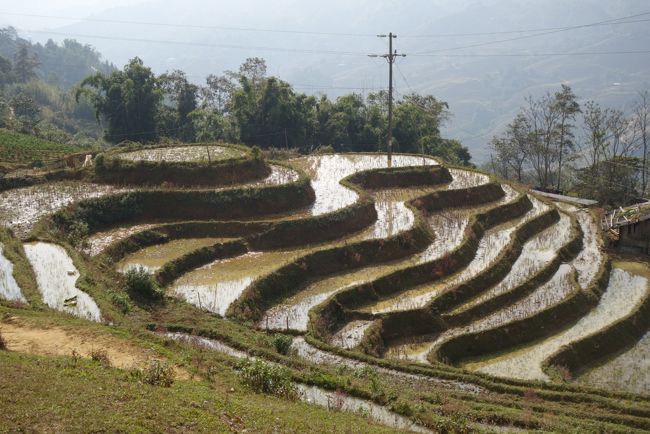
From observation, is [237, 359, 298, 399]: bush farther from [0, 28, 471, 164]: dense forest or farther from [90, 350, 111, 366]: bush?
[0, 28, 471, 164]: dense forest

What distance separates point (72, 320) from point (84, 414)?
5.16 meters

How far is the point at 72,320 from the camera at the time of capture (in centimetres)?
1280

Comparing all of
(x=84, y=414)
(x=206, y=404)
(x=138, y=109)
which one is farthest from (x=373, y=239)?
(x=138, y=109)

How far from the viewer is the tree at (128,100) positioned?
38.4 meters

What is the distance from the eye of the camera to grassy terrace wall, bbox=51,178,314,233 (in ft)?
68.0

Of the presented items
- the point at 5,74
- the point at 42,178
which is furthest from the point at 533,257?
the point at 5,74

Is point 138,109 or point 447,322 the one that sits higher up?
point 138,109

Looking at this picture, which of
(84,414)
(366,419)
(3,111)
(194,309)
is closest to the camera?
(84,414)

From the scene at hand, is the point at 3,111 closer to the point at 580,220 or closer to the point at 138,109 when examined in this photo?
the point at 138,109

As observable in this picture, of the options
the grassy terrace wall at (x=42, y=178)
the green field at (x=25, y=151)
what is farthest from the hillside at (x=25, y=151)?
the grassy terrace wall at (x=42, y=178)

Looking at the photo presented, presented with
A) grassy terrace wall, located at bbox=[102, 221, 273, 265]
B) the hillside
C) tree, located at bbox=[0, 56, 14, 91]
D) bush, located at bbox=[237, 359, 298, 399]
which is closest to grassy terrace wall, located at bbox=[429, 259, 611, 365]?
bush, located at bbox=[237, 359, 298, 399]

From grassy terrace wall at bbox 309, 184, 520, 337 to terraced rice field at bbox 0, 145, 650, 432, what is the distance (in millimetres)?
58

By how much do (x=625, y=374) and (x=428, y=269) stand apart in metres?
6.34

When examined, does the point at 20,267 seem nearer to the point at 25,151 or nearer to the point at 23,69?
the point at 25,151
